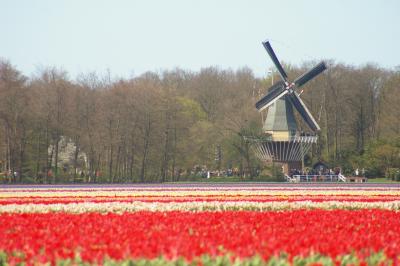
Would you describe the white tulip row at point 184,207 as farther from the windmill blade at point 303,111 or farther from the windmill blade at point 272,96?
the windmill blade at point 272,96

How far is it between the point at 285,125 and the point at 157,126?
1109cm

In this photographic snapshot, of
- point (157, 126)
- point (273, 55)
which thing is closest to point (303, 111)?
point (273, 55)

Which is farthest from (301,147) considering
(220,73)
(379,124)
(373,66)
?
(220,73)

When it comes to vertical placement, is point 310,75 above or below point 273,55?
below

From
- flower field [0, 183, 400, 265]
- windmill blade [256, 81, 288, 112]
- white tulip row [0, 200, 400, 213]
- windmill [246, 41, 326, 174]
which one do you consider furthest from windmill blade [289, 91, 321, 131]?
flower field [0, 183, 400, 265]

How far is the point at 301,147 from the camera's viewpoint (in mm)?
70812

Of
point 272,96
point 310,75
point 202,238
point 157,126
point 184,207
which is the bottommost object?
point 202,238

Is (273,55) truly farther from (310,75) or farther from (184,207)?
(184,207)

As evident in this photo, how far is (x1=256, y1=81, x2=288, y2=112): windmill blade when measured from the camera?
71.9 meters

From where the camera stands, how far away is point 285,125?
72.4 metres

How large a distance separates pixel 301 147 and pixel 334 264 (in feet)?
203

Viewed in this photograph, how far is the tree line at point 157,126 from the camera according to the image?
205ft

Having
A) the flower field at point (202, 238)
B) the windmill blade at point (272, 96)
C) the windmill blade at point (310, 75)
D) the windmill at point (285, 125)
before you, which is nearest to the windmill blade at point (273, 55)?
the windmill at point (285, 125)

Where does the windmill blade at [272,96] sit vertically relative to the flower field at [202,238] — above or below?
above
